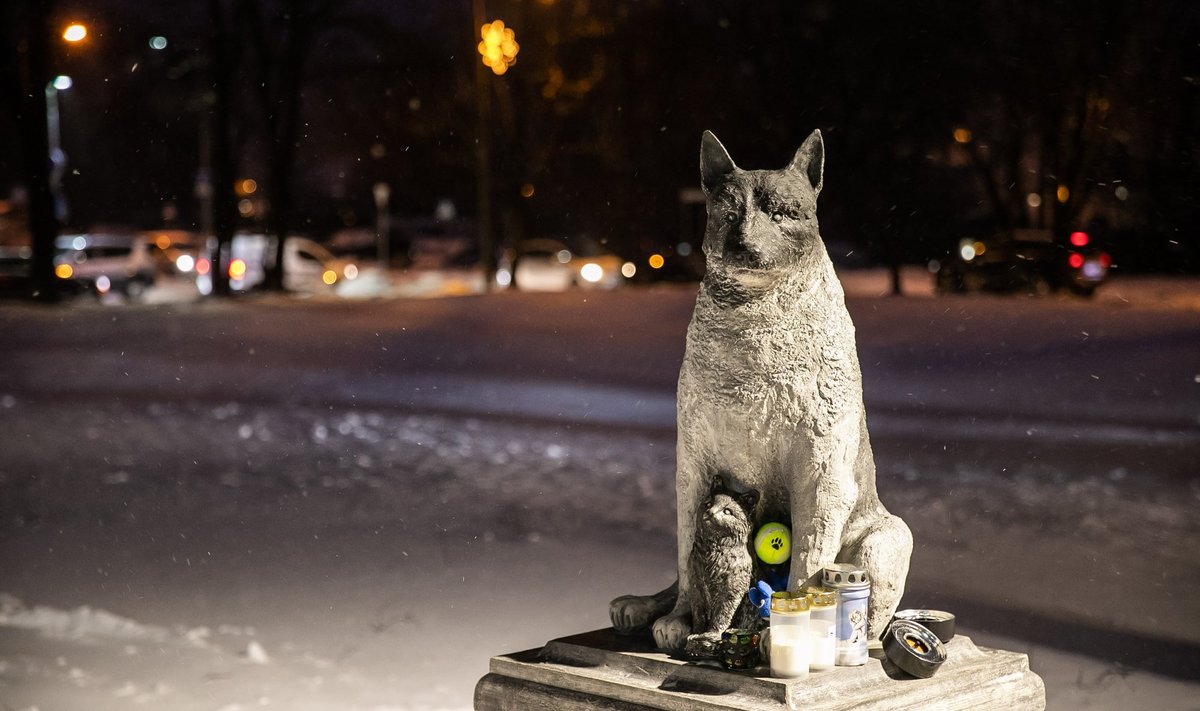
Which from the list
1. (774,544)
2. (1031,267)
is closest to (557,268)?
(1031,267)

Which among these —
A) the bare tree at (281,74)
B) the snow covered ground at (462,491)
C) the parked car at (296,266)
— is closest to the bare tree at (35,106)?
the snow covered ground at (462,491)

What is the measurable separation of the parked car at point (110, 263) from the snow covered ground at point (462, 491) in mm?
9692

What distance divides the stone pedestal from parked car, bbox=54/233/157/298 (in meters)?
23.5

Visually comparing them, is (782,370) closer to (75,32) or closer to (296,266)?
(75,32)

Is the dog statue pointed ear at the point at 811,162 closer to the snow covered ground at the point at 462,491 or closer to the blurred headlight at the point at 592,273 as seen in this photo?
the snow covered ground at the point at 462,491

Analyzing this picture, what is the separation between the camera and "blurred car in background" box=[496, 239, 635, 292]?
2764 cm

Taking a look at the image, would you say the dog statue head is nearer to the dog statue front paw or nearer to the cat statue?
the cat statue

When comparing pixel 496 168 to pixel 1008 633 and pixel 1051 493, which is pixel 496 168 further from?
pixel 1008 633

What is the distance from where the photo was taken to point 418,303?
60.4 feet

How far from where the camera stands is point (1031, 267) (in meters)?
Answer: 20.8

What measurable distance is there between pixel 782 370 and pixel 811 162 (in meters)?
0.53

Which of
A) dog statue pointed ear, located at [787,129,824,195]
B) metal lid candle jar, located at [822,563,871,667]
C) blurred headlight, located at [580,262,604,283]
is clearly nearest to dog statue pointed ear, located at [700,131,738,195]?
dog statue pointed ear, located at [787,129,824,195]

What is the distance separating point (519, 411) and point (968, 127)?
36.1 feet

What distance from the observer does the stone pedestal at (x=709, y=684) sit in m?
3.44
